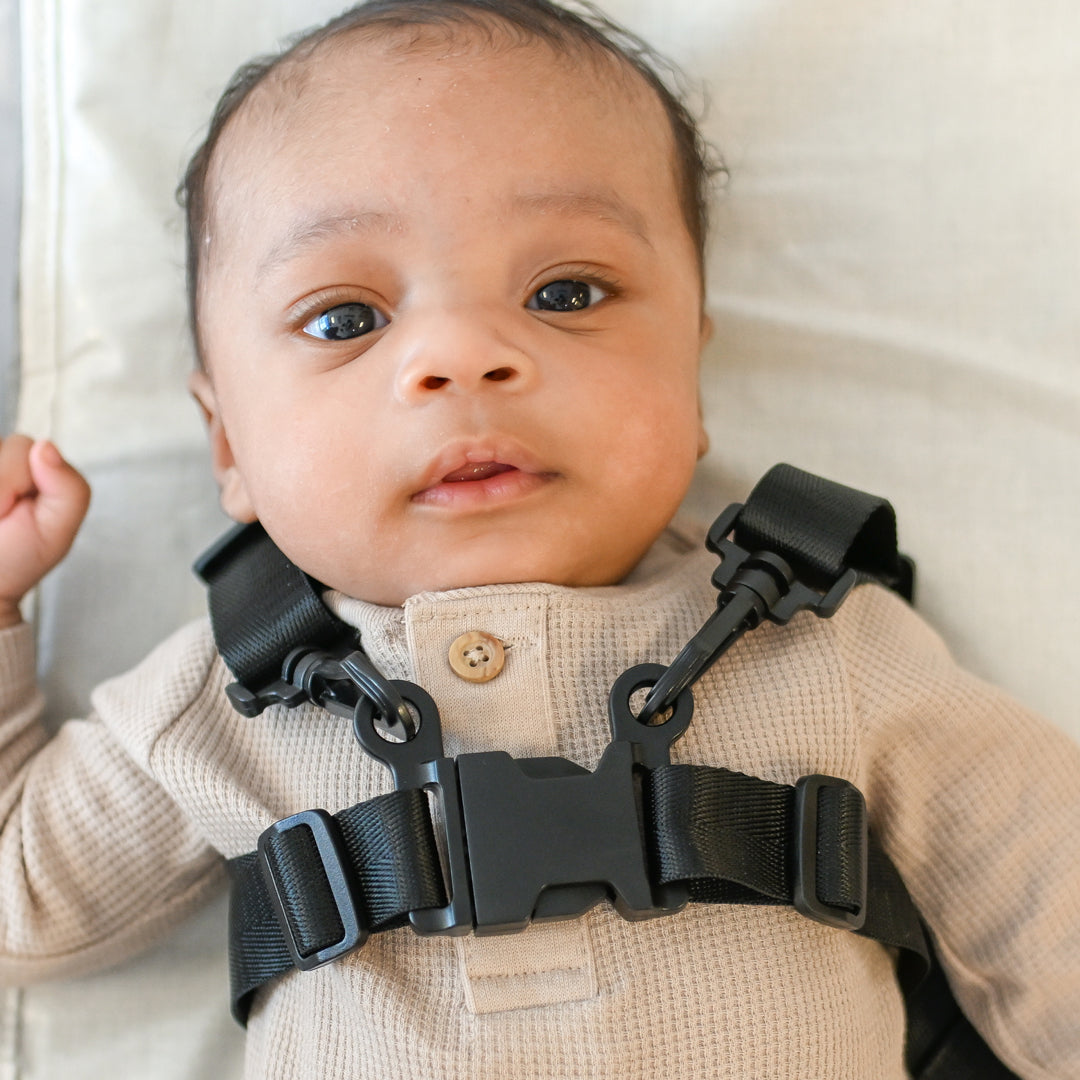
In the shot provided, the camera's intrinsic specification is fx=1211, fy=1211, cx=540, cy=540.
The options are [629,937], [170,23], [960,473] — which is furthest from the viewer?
[170,23]

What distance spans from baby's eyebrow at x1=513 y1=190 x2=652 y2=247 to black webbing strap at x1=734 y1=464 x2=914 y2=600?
279 mm

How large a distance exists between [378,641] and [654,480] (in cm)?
30

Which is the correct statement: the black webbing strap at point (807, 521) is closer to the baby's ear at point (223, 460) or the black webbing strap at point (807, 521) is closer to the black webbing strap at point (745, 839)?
the black webbing strap at point (745, 839)

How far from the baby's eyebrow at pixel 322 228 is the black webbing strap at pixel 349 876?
0.51 m

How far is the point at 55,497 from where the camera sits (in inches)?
53.9

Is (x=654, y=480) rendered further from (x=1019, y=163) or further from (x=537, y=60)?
(x=1019, y=163)

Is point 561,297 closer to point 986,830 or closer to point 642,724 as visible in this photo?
point 642,724

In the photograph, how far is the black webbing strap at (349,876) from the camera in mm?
996

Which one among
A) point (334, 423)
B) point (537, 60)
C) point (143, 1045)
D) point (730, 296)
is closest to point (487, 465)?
point (334, 423)

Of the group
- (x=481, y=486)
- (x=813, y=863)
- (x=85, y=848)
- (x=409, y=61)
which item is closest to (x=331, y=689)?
(x=481, y=486)

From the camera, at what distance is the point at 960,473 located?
4.84 ft

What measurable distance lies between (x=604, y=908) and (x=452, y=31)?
0.84m

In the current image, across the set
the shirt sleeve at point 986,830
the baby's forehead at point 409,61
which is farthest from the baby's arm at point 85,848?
the shirt sleeve at point 986,830

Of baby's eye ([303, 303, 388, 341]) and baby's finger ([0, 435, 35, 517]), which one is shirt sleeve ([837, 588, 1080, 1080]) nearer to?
baby's eye ([303, 303, 388, 341])
